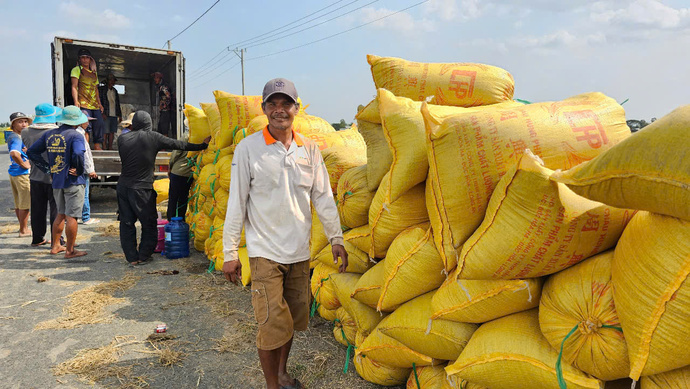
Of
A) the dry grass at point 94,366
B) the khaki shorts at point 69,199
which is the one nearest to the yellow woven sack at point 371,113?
the dry grass at point 94,366

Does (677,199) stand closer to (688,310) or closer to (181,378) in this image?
(688,310)

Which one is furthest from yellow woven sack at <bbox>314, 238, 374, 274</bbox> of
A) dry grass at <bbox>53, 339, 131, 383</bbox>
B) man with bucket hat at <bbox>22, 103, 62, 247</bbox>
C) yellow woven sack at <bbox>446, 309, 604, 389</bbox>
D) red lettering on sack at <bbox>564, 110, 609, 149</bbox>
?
man with bucket hat at <bbox>22, 103, 62, 247</bbox>

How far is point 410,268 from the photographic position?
7.22ft

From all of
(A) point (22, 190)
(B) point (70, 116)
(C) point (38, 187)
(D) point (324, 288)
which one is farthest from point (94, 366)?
(A) point (22, 190)

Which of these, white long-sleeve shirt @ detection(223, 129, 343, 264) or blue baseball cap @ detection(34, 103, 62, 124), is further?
blue baseball cap @ detection(34, 103, 62, 124)

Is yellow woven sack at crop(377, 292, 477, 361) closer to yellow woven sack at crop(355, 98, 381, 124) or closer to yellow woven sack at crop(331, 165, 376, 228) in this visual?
yellow woven sack at crop(331, 165, 376, 228)

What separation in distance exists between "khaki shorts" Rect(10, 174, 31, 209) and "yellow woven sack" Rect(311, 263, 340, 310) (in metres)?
5.52

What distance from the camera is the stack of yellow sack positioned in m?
1.26

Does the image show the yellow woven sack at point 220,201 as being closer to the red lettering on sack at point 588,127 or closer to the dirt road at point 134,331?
the dirt road at point 134,331

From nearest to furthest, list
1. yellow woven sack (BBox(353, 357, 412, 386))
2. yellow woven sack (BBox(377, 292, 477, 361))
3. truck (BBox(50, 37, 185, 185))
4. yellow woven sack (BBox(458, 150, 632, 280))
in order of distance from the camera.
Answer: yellow woven sack (BBox(458, 150, 632, 280))
yellow woven sack (BBox(377, 292, 477, 361))
yellow woven sack (BBox(353, 357, 412, 386))
truck (BBox(50, 37, 185, 185))

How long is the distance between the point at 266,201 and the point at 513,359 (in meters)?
1.46

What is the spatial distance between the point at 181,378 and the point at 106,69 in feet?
30.5

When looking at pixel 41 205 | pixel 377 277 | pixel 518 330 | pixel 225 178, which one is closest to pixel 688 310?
pixel 518 330

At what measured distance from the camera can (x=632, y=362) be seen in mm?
1312
